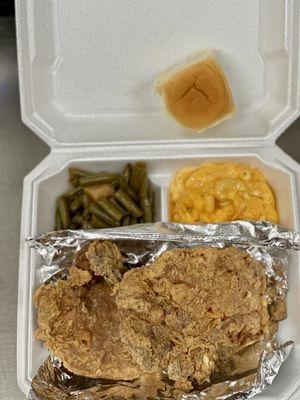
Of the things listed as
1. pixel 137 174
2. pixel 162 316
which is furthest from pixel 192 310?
pixel 137 174

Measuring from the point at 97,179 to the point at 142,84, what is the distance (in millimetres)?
346

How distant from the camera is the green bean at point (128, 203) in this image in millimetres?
1859

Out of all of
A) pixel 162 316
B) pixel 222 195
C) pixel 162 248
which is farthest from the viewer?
pixel 222 195

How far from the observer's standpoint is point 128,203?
1864 millimetres

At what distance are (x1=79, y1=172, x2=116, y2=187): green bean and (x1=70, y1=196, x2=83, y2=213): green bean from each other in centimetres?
5

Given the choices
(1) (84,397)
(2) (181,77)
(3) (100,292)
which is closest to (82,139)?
(2) (181,77)

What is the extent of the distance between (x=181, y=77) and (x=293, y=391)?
3.22 ft

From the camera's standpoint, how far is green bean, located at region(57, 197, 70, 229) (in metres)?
1.85

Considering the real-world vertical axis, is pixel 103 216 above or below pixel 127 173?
below

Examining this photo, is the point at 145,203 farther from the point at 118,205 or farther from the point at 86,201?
the point at 86,201

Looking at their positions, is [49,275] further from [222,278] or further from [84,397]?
[222,278]

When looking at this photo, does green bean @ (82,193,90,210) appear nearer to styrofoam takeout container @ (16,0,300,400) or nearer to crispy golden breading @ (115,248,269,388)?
styrofoam takeout container @ (16,0,300,400)

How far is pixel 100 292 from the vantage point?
1650 mm

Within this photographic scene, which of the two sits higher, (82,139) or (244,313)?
(82,139)
